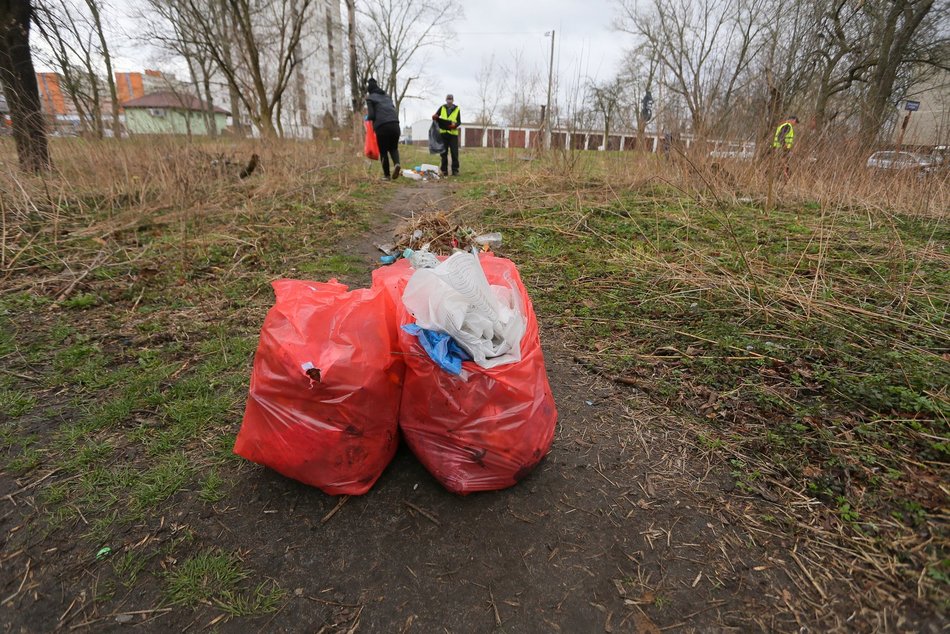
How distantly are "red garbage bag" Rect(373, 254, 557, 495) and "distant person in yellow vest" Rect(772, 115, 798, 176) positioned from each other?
196 inches

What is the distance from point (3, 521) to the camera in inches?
51.0

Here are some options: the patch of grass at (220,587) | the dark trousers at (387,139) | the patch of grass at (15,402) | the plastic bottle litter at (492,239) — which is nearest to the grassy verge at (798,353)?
the plastic bottle litter at (492,239)

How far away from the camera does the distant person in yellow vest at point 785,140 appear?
185 inches

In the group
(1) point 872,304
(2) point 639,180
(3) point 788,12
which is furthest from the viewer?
(3) point 788,12

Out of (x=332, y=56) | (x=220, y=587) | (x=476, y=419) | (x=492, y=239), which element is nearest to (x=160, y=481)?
(x=220, y=587)

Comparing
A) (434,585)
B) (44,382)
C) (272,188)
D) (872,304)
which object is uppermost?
(272,188)

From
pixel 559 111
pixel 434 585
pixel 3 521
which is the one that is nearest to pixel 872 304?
pixel 434 585

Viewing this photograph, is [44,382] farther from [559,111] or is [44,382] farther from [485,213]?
[559,111]

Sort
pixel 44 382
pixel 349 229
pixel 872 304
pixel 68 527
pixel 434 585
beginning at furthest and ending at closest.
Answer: pixel 349 229
pixel 872 304
pixel 44 382
pixel 68 527
pixel 434 585

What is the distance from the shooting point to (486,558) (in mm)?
1246

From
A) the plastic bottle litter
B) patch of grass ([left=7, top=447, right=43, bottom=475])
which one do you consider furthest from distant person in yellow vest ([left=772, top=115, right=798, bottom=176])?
patch of grass ([left=7, top=447, right=43, bottom=475])

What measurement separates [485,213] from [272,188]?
3213 millimetres

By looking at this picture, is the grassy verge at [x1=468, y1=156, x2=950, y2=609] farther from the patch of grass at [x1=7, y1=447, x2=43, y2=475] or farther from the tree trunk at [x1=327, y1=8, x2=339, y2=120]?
the tree trunk at [x1=327, y1=8, x2=339, y2=120]

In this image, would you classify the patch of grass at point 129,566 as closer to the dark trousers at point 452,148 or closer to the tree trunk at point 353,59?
the dark trousers at point 452,148
